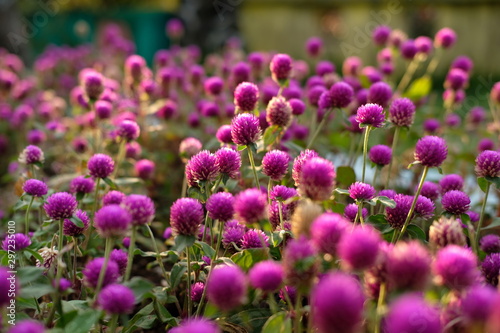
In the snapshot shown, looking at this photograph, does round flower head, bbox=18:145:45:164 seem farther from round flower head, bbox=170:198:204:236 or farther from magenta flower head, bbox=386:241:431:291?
magenta flower head, bbox=386:241:431:291

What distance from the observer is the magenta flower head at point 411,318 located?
2.15ft

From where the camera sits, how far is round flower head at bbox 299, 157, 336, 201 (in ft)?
3.01

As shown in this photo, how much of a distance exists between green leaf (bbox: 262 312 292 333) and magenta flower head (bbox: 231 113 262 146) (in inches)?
18.6

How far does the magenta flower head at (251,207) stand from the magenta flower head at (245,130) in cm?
32

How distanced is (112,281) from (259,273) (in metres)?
0.33

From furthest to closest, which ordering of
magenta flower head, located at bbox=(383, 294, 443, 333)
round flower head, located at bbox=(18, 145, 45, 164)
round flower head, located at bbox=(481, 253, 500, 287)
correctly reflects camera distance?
round flower head, located at bbox=(18, 145, 45, 164) < round flower head, located at bbox=(481, 253, 500, 287) < magenta flower head, located at bbox=(383, 294, 443, 333)

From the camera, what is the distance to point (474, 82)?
7.00 m

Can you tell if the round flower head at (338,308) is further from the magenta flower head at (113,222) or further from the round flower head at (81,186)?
the round flower head at (81,186)

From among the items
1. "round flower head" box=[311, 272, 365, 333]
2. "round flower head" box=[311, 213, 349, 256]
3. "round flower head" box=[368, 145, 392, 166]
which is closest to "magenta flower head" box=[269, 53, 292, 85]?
"round flower head" box=[368, 145, 392, 166]

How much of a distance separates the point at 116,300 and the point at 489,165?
0.93m

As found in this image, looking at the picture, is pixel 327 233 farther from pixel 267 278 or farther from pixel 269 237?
pixel 269 237

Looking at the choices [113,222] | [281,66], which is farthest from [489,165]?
[113,222]

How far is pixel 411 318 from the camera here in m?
0.66

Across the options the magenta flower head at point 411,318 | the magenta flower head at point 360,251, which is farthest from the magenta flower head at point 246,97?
the magenta flower head at point 411,318
